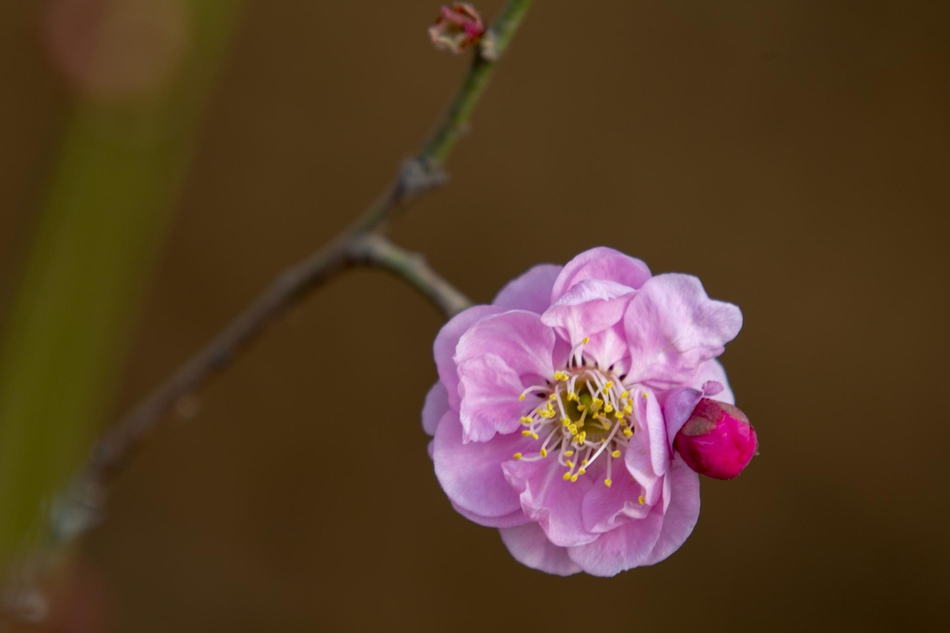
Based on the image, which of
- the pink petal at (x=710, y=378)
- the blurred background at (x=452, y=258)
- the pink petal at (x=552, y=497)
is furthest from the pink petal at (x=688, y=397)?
the blurred background at (x=452, y=258)

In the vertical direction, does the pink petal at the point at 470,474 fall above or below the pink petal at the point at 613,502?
below

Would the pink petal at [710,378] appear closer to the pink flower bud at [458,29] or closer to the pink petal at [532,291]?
the pink petal at [532,291]

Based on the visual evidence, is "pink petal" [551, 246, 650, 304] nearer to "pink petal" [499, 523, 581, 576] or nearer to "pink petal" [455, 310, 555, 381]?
"pink petal" [455, 310, 555, 381]

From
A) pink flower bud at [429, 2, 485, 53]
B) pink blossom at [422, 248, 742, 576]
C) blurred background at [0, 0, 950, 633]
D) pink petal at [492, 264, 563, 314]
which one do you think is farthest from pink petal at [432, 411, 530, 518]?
blurred background at [0, 0, 950, 633]

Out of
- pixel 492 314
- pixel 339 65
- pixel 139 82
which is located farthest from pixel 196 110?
pixel 492 314

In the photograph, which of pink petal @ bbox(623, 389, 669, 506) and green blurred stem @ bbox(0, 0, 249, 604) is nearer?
pink petal @ bbox(623, 389, 669, 506)

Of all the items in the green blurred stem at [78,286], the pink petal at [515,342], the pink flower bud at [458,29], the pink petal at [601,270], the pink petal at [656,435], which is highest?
the pink flower bud at [458,29]

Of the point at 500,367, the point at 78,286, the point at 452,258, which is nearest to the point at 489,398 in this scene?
the point at 500,367

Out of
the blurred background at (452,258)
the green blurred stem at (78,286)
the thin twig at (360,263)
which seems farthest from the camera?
the blurred background at (452,258)

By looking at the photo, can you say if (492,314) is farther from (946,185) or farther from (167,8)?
(946,185)
